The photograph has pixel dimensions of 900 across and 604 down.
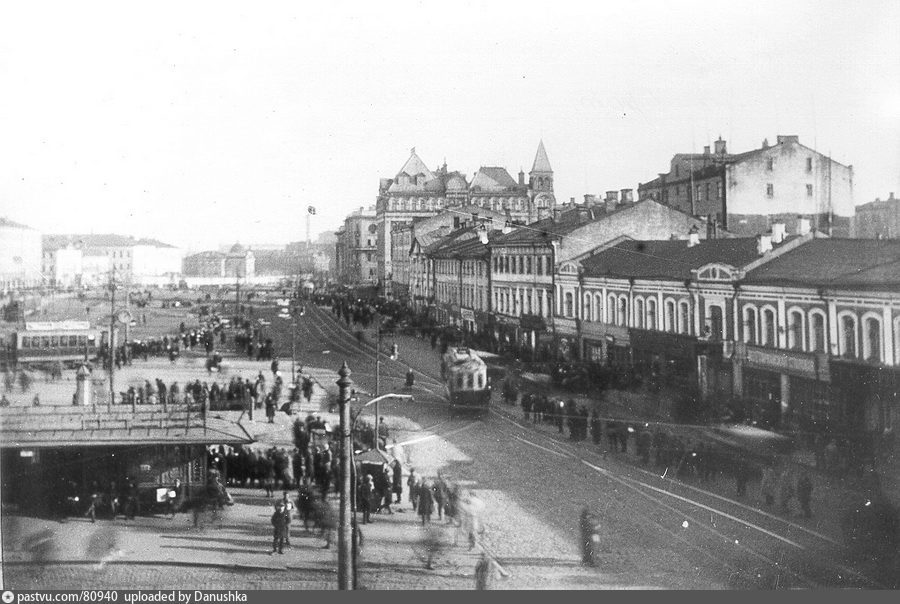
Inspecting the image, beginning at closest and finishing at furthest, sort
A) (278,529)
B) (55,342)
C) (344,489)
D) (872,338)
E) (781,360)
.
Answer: (344,489), (872,338), (278,529), (781,360), (55,342)

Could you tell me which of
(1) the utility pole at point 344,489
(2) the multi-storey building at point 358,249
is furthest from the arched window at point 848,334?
(2) the multi-storey building at point 358,249

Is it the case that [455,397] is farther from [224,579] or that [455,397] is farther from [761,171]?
[761,171]

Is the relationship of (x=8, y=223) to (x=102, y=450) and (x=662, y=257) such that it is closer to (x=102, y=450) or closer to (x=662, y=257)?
(x=102, y=450)

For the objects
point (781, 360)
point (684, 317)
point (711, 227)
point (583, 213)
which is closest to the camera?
point (781, 360)

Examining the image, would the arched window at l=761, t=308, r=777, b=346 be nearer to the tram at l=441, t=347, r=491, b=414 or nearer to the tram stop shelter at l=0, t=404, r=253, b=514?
the tram at l=441, t=347, r=491, b=414

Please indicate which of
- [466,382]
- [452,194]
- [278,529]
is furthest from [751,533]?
[452,194]

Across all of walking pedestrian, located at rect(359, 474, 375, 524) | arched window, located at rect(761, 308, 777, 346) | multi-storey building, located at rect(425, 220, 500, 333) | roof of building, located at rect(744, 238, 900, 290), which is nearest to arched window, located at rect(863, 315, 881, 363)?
roof of building, located at rect(744, 238, 900, 290)
